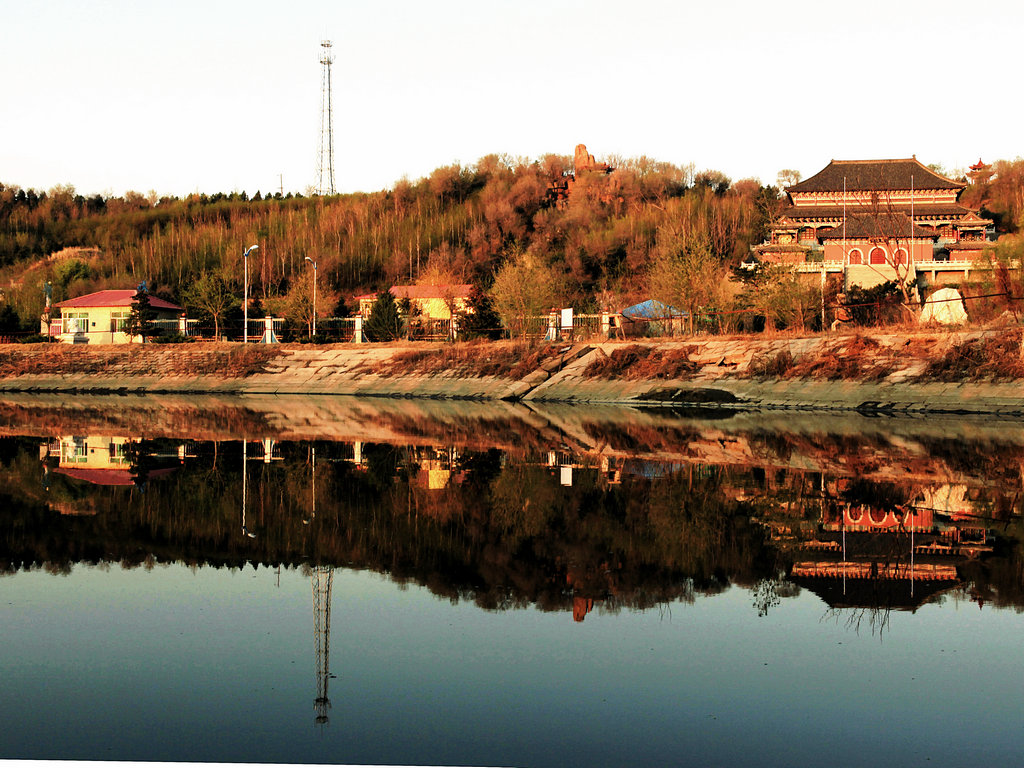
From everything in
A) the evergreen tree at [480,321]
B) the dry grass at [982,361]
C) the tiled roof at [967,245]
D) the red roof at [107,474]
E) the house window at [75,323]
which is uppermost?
the tiled roof at [967,245]

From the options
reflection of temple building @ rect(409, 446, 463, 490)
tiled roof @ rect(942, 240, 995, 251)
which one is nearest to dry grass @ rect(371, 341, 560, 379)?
reflection of temple building @ rect(409, 446, 463, 490)

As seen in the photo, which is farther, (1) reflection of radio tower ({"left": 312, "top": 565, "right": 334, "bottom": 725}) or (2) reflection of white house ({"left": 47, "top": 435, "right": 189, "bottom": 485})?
(2) reflection of white house ({"left": 47, "top": 435, "right": 189, "bottom": 485})

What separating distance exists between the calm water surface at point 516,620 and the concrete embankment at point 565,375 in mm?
15343

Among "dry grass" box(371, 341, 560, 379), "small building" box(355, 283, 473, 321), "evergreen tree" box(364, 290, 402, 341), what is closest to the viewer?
"dry grass" box(371, 341, 560, 379)

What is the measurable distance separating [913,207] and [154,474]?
56.0m

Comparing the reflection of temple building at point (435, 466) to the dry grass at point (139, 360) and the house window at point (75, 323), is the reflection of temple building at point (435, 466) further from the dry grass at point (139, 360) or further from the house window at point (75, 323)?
the house window at point (75, 323)

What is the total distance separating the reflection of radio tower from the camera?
15.3ft

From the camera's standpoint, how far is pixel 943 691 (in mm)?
4824

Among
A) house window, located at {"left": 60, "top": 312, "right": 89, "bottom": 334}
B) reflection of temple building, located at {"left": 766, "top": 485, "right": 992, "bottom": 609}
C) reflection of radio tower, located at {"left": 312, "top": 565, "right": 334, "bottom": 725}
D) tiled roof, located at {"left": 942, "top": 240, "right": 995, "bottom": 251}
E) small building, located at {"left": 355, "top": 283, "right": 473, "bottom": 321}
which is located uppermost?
tiled roof, located at {"left": 942, "top": 240, "right": 995, "bottom": 251}

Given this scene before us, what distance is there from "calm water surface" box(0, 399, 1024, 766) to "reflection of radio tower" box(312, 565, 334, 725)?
24 millimetres

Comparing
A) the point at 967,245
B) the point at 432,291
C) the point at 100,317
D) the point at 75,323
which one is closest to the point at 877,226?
the point at 967,245

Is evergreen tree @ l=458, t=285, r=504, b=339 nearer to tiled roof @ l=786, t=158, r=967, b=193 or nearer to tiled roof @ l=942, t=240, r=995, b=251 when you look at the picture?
tiled roof @ l=786, t=158, r=967, b=193

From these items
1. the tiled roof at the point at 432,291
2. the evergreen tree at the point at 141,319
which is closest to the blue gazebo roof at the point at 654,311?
the tiled roof at the point at 432,291

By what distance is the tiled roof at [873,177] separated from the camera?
2429 inches
